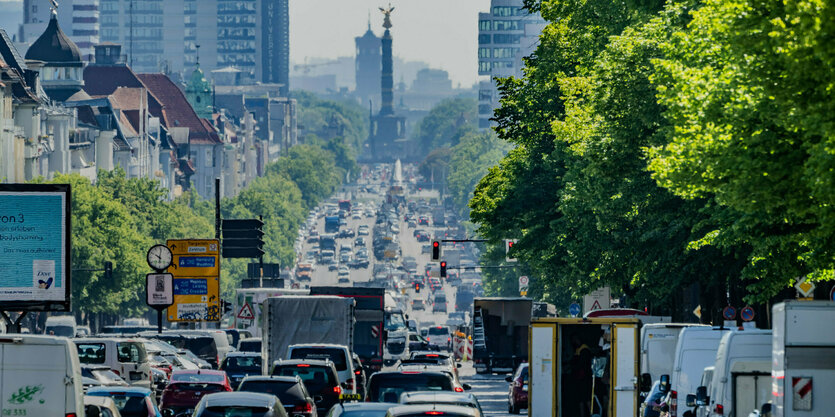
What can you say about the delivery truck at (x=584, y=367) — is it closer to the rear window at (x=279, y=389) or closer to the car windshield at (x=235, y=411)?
the rear window at (x=279, y=389)

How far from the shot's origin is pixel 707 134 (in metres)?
27.6

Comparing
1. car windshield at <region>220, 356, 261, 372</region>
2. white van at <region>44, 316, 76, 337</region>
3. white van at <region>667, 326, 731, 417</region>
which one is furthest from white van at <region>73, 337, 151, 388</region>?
white van at <region>44, 316, 76, 337</region>

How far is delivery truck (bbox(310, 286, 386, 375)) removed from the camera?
58.1m

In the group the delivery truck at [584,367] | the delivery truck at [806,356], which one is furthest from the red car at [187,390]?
the delivery truck at [806,356]

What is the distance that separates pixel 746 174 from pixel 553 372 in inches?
332

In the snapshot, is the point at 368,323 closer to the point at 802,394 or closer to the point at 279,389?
the point at 279,389

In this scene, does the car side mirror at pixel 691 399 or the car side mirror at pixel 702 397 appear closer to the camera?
the car side mirror at pixel 702 397

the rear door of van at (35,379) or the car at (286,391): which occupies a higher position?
the rear door of van at (35,379)

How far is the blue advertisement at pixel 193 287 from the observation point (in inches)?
2532

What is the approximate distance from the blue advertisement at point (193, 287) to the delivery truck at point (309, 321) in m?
15.8

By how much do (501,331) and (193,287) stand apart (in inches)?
450

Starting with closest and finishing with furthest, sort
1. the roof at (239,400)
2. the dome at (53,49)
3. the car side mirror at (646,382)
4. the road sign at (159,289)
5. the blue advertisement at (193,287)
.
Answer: the roof at (239,400) < the car side mirror at (646,382) < the road sign at (159,289) < the blue advertisement at (193,287) < the dome at (53,49)

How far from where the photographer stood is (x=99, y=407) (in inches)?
997

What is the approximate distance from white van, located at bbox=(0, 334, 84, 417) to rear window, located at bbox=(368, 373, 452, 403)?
7.49 m
